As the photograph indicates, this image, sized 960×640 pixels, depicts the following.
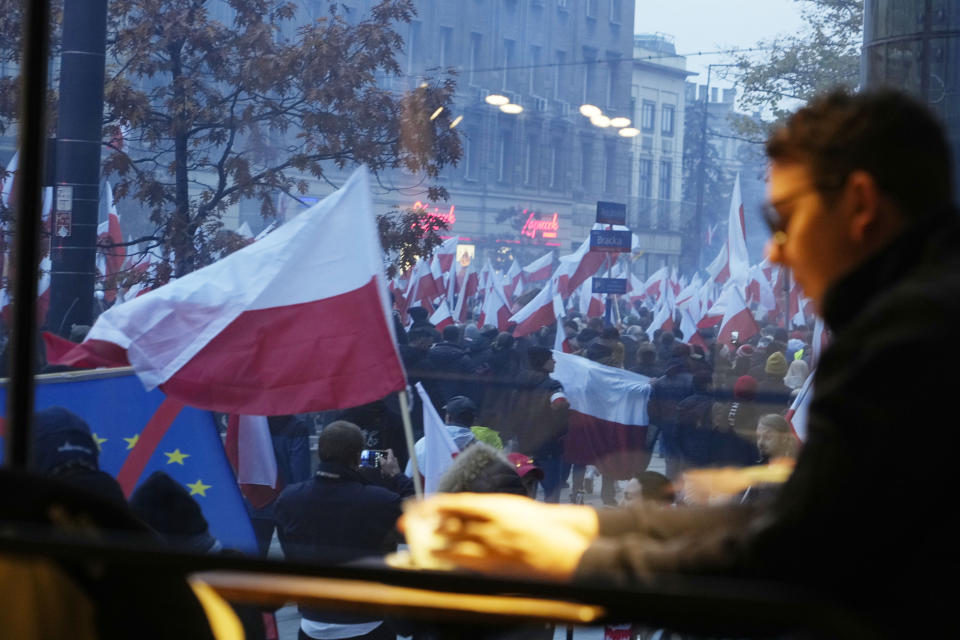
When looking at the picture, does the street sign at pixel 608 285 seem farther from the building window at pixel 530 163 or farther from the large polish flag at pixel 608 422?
the building window at pixel 530 163

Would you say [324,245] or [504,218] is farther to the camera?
[504,218]

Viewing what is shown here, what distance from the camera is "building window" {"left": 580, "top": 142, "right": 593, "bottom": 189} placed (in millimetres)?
42094

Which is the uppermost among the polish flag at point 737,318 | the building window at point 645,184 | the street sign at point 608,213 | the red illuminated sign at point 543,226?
the building window at point 645,184

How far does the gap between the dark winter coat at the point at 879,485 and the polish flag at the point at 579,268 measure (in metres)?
18.0

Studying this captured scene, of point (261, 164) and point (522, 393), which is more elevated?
point (261, 164)

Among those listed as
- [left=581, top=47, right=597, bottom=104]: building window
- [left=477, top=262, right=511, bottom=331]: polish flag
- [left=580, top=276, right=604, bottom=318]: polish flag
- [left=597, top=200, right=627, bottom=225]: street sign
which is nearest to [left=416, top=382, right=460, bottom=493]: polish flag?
[left=477, top=262, right=511, bottom=331]: polish flag

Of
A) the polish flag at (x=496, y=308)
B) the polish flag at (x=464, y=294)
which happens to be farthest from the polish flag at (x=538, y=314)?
the polish flag at (x=464, y=294)

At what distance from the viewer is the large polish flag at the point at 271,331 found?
5.32 m

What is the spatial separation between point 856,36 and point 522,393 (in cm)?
493

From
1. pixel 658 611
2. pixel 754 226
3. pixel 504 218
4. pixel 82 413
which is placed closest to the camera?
pixel 658 611

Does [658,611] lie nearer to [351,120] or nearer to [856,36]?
[351,120]

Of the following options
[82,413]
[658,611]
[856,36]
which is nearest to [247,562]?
[658,611]

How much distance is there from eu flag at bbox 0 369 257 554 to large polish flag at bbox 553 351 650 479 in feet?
16.9

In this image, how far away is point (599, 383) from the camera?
10.4 m
